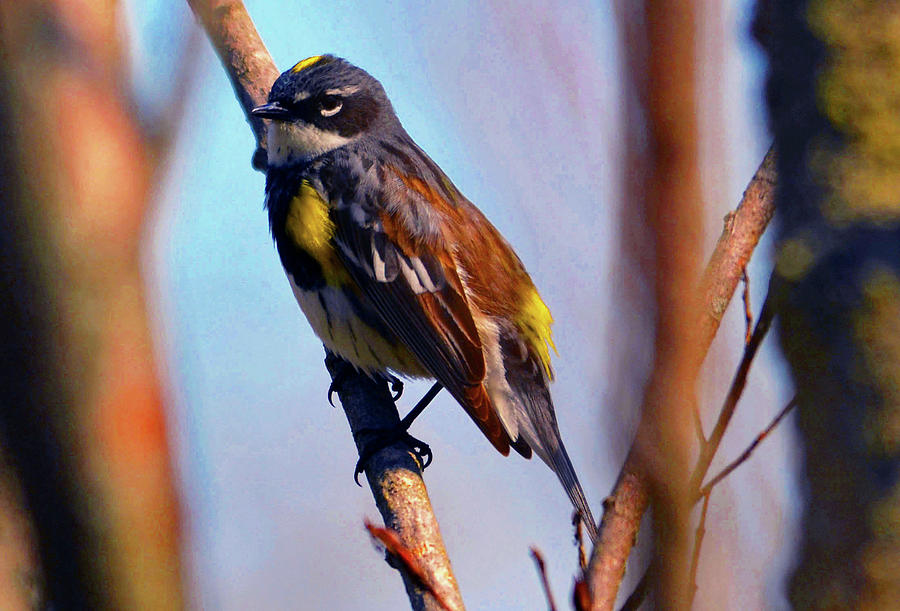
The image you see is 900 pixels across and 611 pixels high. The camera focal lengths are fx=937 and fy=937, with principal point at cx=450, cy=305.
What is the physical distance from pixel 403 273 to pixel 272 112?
135cm

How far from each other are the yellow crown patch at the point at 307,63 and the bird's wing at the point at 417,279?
91 cm

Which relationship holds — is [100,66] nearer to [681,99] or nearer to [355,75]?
[681,99]

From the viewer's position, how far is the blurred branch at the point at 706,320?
169 centimetres

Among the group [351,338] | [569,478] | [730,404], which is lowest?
[569,478]

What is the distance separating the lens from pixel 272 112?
591 cm

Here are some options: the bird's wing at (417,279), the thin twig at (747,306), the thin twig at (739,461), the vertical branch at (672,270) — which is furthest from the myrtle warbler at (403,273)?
the vertical branch at (672,270)

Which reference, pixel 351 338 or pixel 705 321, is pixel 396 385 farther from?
pixel 705 321

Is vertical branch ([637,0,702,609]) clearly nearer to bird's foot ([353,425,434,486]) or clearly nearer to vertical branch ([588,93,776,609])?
vertical branch ([588,93,776,609])

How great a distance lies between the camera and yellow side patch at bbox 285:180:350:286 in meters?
5.76

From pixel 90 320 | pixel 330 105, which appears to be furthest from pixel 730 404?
pixel 330 105

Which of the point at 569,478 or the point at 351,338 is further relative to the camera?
the point at 351,338

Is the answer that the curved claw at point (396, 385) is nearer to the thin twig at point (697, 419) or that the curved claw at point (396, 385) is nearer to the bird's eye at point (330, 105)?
the bird's eye at point (330, 105)

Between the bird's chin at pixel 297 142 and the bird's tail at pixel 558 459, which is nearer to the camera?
the bird's tail at pixel 558 459

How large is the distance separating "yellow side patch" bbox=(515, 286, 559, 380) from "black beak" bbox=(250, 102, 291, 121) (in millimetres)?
1915
